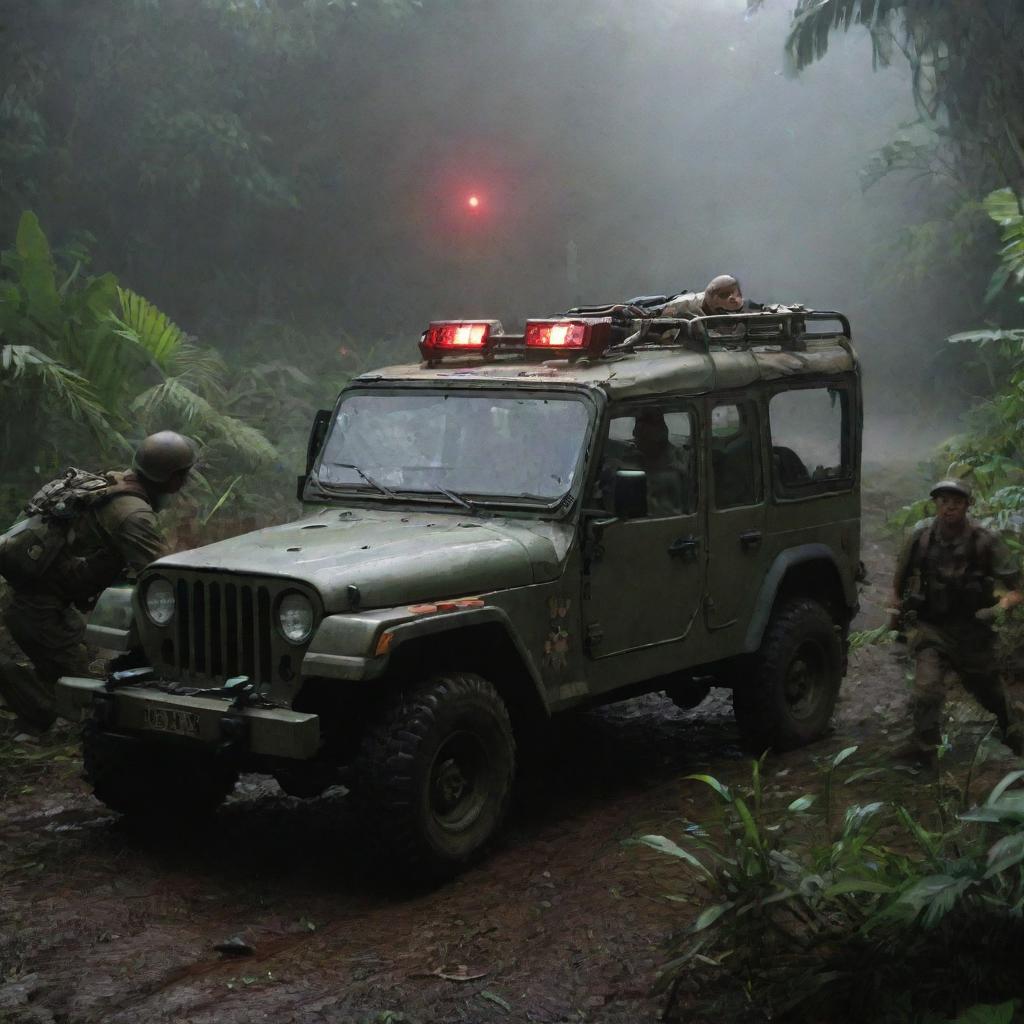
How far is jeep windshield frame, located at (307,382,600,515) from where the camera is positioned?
20.6 feet

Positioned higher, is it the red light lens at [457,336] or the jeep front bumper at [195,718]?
the red light lens at [457,336]

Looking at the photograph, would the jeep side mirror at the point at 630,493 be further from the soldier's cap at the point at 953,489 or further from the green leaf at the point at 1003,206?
the green leaf at the point at 1003,206

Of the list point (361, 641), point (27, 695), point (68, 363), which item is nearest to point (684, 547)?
point (361, 641)

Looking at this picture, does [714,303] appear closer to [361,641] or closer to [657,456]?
[657,456]

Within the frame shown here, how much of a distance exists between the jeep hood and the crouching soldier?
78cm

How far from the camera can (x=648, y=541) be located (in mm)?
6582

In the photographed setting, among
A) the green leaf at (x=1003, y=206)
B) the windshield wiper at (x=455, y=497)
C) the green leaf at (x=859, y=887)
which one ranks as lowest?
the green leaf at (x=859, y=887)

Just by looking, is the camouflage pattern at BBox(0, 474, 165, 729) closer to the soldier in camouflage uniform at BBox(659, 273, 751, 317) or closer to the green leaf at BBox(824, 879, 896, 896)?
the soldier in camouflage uniform at BBox(659, 273, 751, 317)

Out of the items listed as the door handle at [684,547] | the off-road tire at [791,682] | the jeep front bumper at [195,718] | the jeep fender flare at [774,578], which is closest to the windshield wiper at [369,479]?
the door handle at [684,547]

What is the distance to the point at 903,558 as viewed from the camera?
22.9 ft

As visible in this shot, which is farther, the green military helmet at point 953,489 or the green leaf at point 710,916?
the green military helmet at point 953,489

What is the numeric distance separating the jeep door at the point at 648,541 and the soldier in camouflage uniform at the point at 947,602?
1.09m

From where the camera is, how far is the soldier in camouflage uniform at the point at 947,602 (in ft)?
22.5

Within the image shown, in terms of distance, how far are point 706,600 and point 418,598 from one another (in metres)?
1.95
